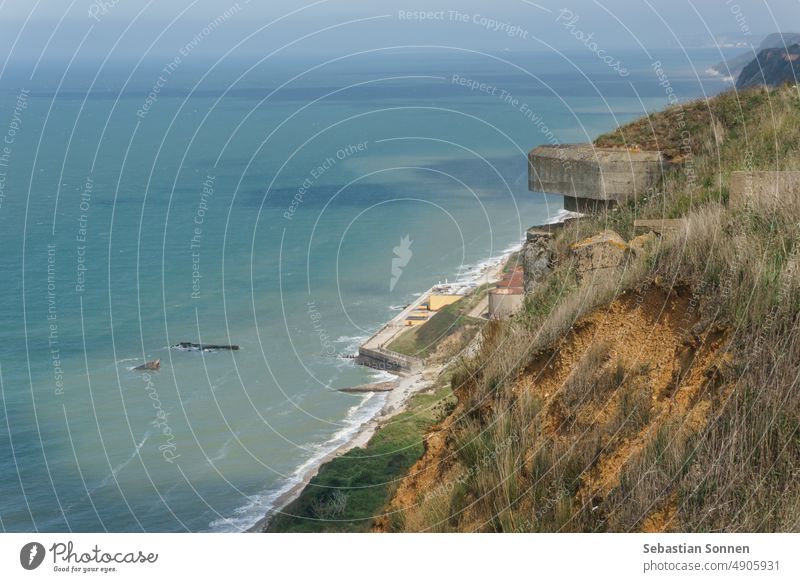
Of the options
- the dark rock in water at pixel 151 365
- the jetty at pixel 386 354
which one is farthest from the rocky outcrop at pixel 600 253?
the dark rock in water at pixel 151 365

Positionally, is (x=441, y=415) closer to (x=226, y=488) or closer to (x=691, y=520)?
(x=691, y=520)

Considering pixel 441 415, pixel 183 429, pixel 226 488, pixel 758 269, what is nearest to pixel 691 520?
pixel 758 269

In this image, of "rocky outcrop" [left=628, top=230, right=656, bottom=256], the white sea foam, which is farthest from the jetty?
"rocky outcrop" [left=628, top=230, right=656, bottom=256]

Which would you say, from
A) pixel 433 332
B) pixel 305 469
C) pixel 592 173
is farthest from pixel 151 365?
pixel 592 173

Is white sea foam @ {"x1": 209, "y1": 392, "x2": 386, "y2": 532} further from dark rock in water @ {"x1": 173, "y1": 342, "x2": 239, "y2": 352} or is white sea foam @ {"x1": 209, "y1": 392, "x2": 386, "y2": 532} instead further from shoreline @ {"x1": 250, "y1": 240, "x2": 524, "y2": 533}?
dark rock in water @ {"x1": 173, "y1": 342, "x2": 239, "y2": 352}

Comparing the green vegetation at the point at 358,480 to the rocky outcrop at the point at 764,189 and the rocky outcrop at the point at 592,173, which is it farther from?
the rocky outcrop at the point at 764,189

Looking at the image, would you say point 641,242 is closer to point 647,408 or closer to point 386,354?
point 647,408
